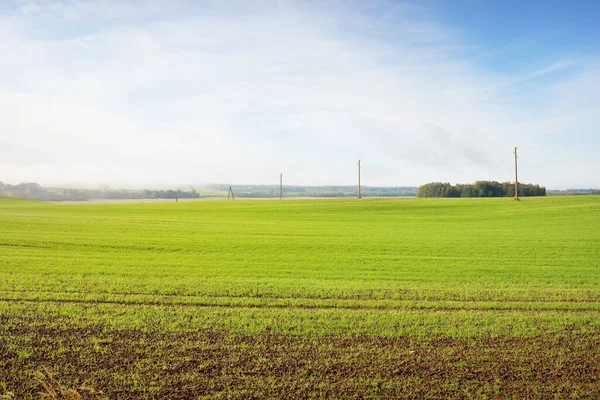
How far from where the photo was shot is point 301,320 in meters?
10.4

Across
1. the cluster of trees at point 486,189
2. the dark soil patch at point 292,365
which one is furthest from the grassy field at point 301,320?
the cluster of trees at point 486,189

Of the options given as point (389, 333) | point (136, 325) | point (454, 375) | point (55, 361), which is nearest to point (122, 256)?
point (136, 325)

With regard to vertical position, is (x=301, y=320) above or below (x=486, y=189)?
below

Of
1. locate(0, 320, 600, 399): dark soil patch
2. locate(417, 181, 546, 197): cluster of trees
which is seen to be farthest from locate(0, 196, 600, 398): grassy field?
locate(417, 181, 546, 197): cluster of trees

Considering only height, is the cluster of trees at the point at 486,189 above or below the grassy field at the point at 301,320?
above

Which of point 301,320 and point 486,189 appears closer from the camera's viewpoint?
point 301,320

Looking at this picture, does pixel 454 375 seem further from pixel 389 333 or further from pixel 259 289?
pixel 259 289

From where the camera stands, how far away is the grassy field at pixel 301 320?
7219 millimetres

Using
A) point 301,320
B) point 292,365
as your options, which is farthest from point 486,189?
point 292,365

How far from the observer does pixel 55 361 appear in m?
7.93

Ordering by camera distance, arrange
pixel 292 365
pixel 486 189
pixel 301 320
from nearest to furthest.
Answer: pixel 292 365
pixel 301 320
pixel 486 189

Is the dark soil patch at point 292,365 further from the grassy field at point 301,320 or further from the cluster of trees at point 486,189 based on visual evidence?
the cluster of trees at point 486,189

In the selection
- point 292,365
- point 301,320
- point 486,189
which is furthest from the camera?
point 486,189

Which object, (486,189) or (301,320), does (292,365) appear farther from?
(486,189)
